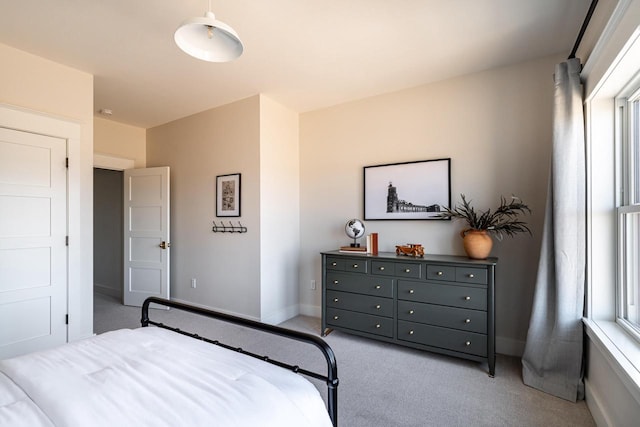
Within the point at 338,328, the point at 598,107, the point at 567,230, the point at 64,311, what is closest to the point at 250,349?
the point at 338,328

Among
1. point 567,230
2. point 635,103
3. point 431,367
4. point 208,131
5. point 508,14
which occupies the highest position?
point 508,14

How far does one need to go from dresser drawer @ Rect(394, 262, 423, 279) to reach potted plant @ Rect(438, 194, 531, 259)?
0.45 meters

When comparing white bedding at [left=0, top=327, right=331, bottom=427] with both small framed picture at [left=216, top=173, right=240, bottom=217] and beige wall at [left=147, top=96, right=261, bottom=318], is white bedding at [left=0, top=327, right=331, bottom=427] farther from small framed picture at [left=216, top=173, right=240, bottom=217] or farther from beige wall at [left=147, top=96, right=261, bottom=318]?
small framed picture at [left=216, top=173, right=240, bottom=217]

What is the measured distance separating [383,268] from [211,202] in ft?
7.85

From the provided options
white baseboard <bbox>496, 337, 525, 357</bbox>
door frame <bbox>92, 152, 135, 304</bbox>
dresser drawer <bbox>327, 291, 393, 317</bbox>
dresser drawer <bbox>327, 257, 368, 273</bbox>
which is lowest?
white baseboard <bbox>496, 337, 525, 357</bbox>

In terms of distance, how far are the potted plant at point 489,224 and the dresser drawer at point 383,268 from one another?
665mm

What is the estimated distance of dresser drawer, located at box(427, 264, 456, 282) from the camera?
2.60 metres

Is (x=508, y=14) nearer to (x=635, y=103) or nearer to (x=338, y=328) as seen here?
(x=635, y=103)

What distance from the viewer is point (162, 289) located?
4289mm

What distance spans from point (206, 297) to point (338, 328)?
1892 millimetres

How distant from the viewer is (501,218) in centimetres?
282

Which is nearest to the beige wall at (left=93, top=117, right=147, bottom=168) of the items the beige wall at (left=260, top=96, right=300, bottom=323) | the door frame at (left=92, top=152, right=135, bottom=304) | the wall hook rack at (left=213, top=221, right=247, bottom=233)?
the door frame at (left=92, top=152, right=135, bottom=304)

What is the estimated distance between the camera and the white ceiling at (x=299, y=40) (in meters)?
2.12

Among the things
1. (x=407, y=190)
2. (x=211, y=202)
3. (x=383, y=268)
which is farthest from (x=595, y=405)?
(x=211, y=202)
